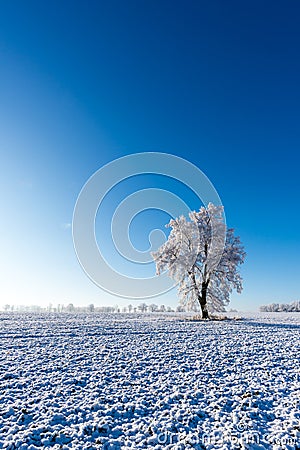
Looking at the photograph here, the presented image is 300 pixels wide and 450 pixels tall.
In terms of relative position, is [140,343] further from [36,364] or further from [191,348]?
[36,364]

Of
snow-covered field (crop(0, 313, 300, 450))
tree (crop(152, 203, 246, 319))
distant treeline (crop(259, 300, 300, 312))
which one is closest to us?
snow-covered field (crop(0, 313, 300, 450))

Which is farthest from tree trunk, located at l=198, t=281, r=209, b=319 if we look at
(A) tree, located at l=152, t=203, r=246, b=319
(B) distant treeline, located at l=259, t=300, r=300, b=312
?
(B) distant treeline, located at l=259, t=300, r=300, b=312

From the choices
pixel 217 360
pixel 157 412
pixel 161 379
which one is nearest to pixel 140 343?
pixel 217 360

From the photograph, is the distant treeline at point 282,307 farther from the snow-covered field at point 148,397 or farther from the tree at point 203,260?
the snow-covered field at point 148,397

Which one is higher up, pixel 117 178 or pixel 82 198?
pixel 117 178

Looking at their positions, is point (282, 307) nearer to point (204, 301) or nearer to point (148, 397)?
point (204, 301)

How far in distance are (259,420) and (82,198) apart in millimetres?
27073

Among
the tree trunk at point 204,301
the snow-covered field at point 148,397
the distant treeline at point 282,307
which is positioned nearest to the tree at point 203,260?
the tree trunk at point 204,301

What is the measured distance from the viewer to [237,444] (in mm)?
6094

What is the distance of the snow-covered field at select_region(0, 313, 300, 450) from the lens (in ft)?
20.5

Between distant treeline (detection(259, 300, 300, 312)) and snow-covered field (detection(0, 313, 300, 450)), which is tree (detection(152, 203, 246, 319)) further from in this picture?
distant treeline (detection(259, 300, 300, 312))

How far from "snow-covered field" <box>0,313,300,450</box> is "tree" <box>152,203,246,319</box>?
19145 mm

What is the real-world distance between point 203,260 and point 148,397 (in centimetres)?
2633

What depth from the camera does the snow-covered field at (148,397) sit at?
20.5ft
